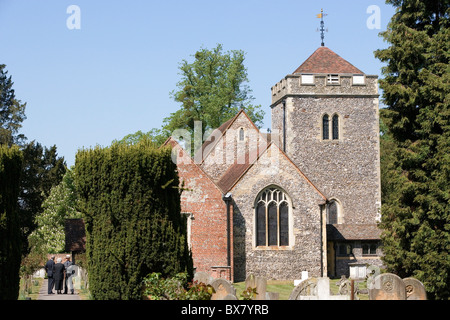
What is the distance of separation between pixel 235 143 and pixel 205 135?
10.7 m

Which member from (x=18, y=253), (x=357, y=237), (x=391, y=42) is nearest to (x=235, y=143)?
(x=357, y=237)

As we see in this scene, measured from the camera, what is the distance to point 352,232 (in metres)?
37.9

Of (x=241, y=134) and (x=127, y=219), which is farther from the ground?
(x=241, y=134)

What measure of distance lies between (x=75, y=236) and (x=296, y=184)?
13128 millimetres

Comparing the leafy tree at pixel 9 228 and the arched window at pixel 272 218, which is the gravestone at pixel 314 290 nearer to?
the leafy tree at pixel 9 228

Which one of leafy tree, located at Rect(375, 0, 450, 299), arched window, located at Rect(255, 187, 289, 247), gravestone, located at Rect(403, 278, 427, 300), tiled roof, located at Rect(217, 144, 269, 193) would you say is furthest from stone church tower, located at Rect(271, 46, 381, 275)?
gravestone, located at Rect(403, 278, 427, 300)

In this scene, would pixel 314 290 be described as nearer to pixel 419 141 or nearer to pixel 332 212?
pixel 419 141

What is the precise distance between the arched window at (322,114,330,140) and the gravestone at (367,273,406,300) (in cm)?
1985

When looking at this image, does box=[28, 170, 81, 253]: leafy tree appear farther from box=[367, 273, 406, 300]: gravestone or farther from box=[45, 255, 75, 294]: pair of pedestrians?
box=[367, 273, 406, 300]: gravestone

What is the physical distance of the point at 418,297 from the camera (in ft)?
67.7

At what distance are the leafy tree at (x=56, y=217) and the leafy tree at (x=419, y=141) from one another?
1174 inches

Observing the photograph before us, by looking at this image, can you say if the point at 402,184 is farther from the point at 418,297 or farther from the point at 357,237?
the point at 357,237

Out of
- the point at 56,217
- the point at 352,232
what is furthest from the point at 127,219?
the point at 56,217

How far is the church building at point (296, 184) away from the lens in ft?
112
